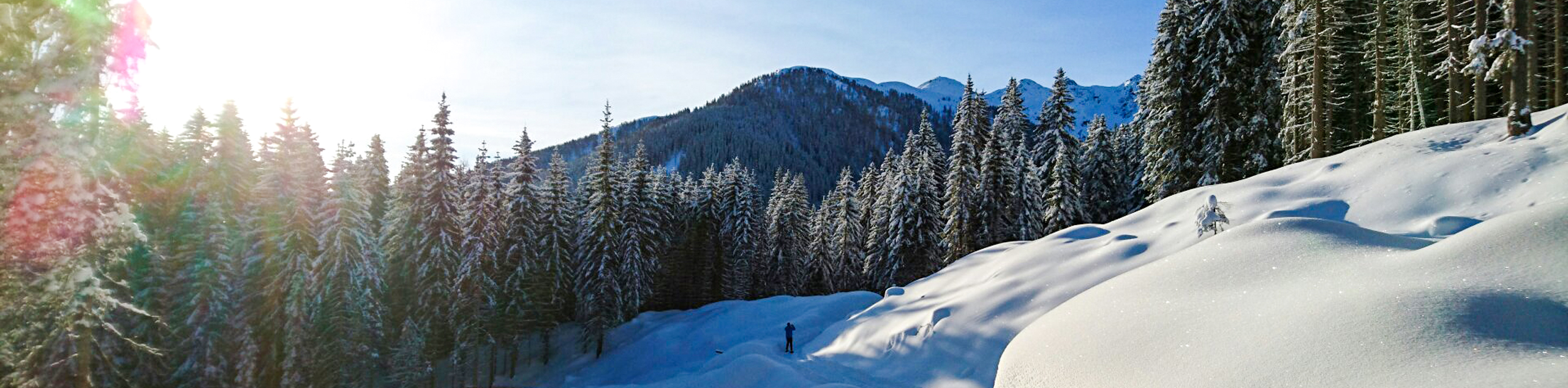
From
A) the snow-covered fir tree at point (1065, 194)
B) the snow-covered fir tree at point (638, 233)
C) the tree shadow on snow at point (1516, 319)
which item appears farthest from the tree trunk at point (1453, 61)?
the snow-covered fir tree at point (638, 233)

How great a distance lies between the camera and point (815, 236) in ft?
187

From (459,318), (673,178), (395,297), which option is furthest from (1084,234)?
(673,178)

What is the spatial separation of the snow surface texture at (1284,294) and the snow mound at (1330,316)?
2 cm

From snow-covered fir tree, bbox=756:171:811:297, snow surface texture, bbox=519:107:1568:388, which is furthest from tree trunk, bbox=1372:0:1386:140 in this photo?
snow-covered fir tree, bbox=756:171:811:297

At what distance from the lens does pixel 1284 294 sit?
7.59 m

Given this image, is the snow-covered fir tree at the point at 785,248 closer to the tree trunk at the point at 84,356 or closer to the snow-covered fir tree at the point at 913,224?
the snow-covered fir tree at the point at 913,224

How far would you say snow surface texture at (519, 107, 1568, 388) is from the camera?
5812 millimetres

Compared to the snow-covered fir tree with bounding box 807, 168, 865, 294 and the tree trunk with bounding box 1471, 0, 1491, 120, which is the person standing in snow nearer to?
the tree trunk with bounding box 1471, 0, 1491, 120

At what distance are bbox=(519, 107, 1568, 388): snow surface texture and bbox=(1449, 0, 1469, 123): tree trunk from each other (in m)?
4.88

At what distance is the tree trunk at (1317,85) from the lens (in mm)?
22000

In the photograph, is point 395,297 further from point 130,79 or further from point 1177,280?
point 1177,280

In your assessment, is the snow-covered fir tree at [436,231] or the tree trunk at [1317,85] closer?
the tree trunk at [1317,85]

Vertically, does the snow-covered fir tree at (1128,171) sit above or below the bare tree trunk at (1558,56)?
below

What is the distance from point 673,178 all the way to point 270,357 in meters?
33.3
